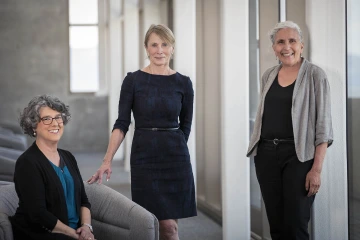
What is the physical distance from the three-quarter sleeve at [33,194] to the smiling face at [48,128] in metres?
0.15

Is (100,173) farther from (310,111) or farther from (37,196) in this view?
(310,111)

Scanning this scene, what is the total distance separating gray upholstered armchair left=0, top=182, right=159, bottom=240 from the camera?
110 inches

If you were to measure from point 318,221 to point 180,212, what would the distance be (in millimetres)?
820

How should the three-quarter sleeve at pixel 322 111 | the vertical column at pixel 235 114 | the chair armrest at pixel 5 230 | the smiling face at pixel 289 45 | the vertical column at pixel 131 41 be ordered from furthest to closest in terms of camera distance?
the vertical column at pixel 131 41
the vertical column at pixel 235 114
the smiling face at pixel 289 45
the three-quarter sleeve at pixel 322 111
the chair armrest at pixel 5 230

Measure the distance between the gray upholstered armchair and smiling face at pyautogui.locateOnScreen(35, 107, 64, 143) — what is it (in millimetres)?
372

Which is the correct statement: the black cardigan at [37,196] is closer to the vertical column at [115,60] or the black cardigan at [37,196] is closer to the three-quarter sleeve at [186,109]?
the three-quarter sleeve at [186,109]

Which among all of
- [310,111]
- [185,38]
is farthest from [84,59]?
[310,111]

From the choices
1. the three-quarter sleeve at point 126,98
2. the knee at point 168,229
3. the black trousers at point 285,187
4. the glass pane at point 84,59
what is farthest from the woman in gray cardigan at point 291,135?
the glass pane at point 84,59

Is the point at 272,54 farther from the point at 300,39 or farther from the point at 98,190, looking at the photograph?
the point at 98,190

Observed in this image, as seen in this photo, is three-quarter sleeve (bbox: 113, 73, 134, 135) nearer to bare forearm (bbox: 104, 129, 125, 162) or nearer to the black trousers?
bare forearm (bbox: 104, 129, 125, 162)

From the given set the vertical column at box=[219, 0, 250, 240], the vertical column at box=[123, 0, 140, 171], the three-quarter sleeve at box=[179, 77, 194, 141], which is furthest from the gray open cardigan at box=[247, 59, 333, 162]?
the vertical column at box=[123, 0, 140, 171]

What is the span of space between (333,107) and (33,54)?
12.0m

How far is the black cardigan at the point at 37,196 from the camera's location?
107 inches

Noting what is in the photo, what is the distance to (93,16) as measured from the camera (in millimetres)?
15172
